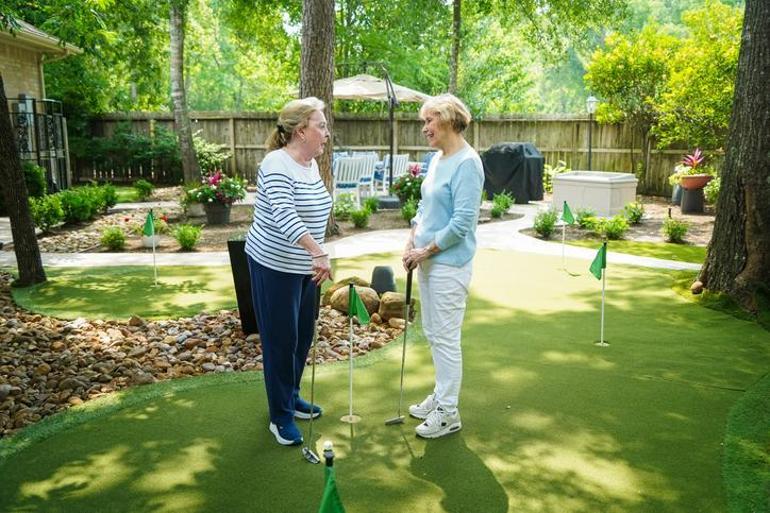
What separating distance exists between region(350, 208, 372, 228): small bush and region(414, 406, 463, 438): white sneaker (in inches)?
291

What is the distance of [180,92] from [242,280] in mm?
11749

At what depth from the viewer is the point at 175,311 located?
608 centimetres

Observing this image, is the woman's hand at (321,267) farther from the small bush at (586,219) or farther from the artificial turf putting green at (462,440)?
the small bush at (586,219)

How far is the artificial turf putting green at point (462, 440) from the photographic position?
300 cm

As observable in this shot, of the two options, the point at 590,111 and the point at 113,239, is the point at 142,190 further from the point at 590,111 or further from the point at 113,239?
the point at 590,111

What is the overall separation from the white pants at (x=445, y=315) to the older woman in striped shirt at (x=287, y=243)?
0.51 metres

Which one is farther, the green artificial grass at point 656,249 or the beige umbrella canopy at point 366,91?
the beige umbrella canopy at point 366,91

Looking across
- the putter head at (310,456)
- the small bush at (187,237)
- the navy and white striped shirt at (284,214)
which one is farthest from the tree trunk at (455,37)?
the putter head at (310,456)

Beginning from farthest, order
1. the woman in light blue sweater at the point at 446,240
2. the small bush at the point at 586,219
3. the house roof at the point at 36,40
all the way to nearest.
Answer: the house roof at the point at 36,40 < the small bush at the point at 586,219 < the woman in light blue sweater at the point at 446,240

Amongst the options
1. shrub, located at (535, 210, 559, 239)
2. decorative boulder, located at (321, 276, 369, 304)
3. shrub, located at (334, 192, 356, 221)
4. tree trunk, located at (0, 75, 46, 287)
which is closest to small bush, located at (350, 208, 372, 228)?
shrub, located at (334, 192, 356, 221)

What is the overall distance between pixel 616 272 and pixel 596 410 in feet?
13.4

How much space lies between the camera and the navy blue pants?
3.34m

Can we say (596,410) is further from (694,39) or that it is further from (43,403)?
(694,39)

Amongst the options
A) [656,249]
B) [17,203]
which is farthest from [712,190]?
[17,203]
